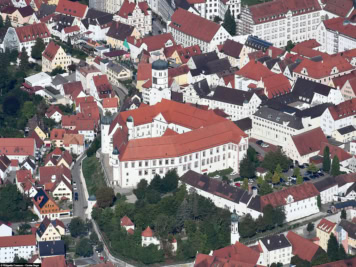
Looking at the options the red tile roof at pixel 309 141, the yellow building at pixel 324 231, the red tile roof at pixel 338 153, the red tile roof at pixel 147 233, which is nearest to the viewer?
the yellow building at pixel 324 231

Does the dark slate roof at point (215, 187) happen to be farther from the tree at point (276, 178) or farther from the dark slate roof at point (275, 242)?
the dark slate roof at point (275, 242)

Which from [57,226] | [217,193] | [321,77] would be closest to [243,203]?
[217,193]

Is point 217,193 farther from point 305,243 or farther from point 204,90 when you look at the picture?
point 204,90

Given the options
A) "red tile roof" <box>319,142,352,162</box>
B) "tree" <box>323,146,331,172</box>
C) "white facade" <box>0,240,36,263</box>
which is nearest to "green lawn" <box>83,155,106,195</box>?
"white facade" <box>0,240,36,263</box>

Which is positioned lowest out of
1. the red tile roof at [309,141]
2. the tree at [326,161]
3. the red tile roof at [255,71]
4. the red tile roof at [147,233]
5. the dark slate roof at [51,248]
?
the dark slate roof at [51,248]

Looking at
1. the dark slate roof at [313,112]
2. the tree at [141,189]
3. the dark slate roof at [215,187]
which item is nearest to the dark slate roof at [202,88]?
the dark slate roof at [313,112]

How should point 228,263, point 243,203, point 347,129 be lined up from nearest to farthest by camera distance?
point 228,263 → point 243,203 → point 347,129
